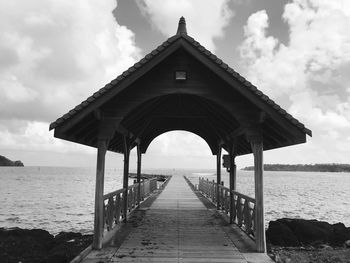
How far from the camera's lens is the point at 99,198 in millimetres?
7695

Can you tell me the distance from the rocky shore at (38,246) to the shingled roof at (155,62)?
11.7 ft

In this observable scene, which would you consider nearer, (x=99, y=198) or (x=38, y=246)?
(x=99, y=198)

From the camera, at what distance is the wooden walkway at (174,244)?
6.82 metres

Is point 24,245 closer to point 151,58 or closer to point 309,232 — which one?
point 151,58

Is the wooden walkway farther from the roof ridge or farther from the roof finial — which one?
the roof finial

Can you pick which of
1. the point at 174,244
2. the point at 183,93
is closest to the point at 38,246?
the point at 174,244

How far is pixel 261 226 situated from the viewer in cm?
753

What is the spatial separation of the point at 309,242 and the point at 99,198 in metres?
8.06

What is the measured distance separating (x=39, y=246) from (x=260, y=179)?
751cm

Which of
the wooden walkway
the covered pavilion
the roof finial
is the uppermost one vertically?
the roof finial

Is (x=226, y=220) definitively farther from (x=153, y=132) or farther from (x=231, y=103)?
(x=153, y=132)

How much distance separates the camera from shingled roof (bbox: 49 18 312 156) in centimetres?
730

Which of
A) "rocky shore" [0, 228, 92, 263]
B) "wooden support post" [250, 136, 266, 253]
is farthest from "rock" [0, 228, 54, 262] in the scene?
"wooden support post" [250, 136, 266, 253]

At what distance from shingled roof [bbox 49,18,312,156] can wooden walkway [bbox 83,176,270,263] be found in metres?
3.04
